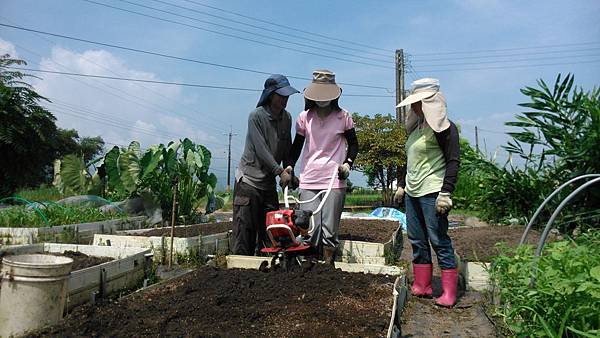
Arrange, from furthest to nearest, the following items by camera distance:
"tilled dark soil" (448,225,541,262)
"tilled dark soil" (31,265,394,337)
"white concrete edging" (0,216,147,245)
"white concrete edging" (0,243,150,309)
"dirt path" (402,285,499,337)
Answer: "white concrete edging" (0,216,147,245)
"tilled dark soil" (448,225,541,262)
"white concrete edging" (0,243,150,309)
"dirt path" (402,285,499,337)
"tilled dark soil" (31,265,394,337)

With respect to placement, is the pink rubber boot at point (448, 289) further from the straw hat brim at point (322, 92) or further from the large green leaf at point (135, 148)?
the large green leaf at point (135, 148)

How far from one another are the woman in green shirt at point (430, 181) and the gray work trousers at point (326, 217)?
1.89 ft

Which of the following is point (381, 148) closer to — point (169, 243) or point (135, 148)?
point (135, 148)

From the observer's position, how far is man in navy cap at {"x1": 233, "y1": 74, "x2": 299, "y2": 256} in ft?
13.9

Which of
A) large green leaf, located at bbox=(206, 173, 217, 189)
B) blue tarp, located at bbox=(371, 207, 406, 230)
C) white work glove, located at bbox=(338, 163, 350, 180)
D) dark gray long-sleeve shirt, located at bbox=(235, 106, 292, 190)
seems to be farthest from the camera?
blue tarp, located at bbox=(371, 207, 406, 230)

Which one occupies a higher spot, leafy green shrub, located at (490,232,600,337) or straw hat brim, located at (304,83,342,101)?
straw hat brim, located at (304,83,342,101)

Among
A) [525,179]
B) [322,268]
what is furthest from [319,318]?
[525,179]

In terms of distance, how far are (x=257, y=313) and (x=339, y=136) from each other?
6.14 ft

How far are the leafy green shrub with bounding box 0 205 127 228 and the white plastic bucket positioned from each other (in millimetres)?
3243

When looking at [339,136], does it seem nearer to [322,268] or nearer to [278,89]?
[278,89]

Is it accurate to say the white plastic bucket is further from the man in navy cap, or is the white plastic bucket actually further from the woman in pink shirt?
the woman in pink shirt

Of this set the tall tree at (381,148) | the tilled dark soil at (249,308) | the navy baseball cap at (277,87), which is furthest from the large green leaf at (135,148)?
the tall tree at (381,148)

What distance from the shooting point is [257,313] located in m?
2.81

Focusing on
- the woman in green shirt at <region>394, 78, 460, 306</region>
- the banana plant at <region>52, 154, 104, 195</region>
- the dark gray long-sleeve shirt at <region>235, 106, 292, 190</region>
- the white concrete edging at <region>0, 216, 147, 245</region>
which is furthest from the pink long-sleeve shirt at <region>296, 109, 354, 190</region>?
the banana plant at <region>52, 154, 104, 195</region>
